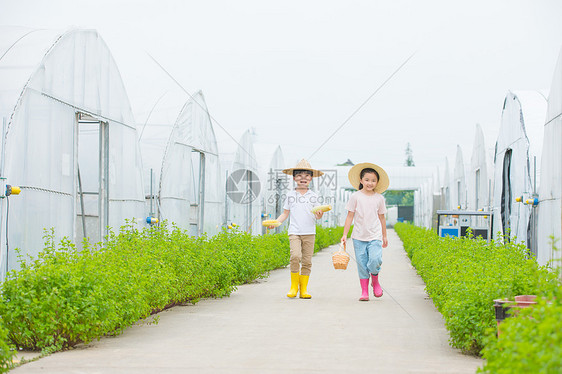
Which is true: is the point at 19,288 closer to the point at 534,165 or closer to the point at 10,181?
the point at 10,181

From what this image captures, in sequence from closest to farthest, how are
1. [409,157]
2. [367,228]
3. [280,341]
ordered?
[280,341] < [367,228] < [409,157]

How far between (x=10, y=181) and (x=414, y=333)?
4.77 metres

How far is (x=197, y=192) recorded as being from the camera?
17406mm

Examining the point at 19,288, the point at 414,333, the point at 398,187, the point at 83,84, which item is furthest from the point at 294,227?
the point at 398,187

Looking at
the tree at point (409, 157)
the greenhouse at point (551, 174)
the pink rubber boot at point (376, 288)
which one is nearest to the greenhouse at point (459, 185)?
the greenhouse at point (551, 174)

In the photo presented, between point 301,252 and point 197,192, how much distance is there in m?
8.70

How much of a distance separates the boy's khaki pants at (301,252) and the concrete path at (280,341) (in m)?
0.44

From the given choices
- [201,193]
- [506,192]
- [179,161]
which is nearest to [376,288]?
[179,161]

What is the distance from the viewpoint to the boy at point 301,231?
8891mm

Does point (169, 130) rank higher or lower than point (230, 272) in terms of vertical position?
higher

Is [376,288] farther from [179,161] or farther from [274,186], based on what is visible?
[274,186]

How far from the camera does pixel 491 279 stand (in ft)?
16.8

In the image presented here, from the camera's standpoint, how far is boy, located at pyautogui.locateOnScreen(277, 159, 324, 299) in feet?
29.2

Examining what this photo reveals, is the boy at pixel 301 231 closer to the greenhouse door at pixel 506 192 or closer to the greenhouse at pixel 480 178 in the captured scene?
the greenhouse door at pixel 506 192
